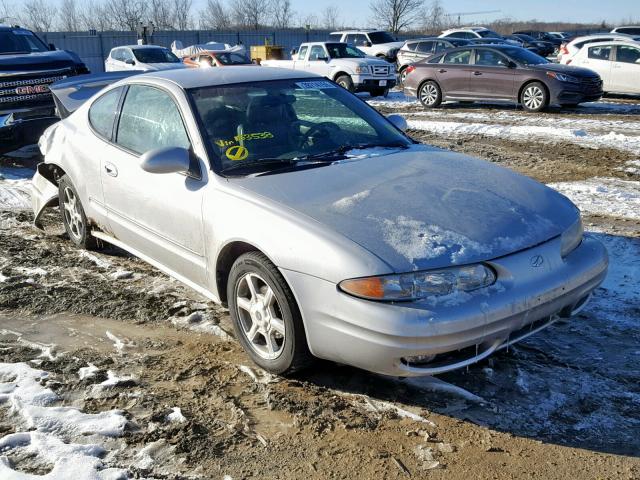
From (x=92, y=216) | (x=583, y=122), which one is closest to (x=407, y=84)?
(x=583, y=122)

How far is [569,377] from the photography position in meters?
3.49

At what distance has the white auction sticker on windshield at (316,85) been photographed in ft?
15.4

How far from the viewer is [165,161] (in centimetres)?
383

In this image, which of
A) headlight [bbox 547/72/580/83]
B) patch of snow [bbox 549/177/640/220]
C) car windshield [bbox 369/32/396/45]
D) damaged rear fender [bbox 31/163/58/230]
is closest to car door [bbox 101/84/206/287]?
damaged rear fender [bbox 31/163/58/230]

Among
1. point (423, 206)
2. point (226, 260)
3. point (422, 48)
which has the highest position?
point (422, 48)

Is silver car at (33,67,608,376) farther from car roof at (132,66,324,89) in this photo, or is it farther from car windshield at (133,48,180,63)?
car windshield at (133,48,180,63)

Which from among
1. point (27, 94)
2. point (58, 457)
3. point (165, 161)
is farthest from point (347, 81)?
point (58, 457)

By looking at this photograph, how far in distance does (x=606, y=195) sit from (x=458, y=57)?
9840mm

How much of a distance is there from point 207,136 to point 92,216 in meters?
1.67

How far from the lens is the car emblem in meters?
3.21

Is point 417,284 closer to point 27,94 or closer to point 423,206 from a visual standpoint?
point 423,206

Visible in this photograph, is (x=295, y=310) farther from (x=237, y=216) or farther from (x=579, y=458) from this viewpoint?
(x=579, y=458)

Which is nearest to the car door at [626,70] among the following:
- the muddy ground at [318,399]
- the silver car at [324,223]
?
the muddy ground at [318,399]

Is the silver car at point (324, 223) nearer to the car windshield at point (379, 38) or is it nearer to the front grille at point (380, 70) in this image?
the front grille at point (380, 70)
